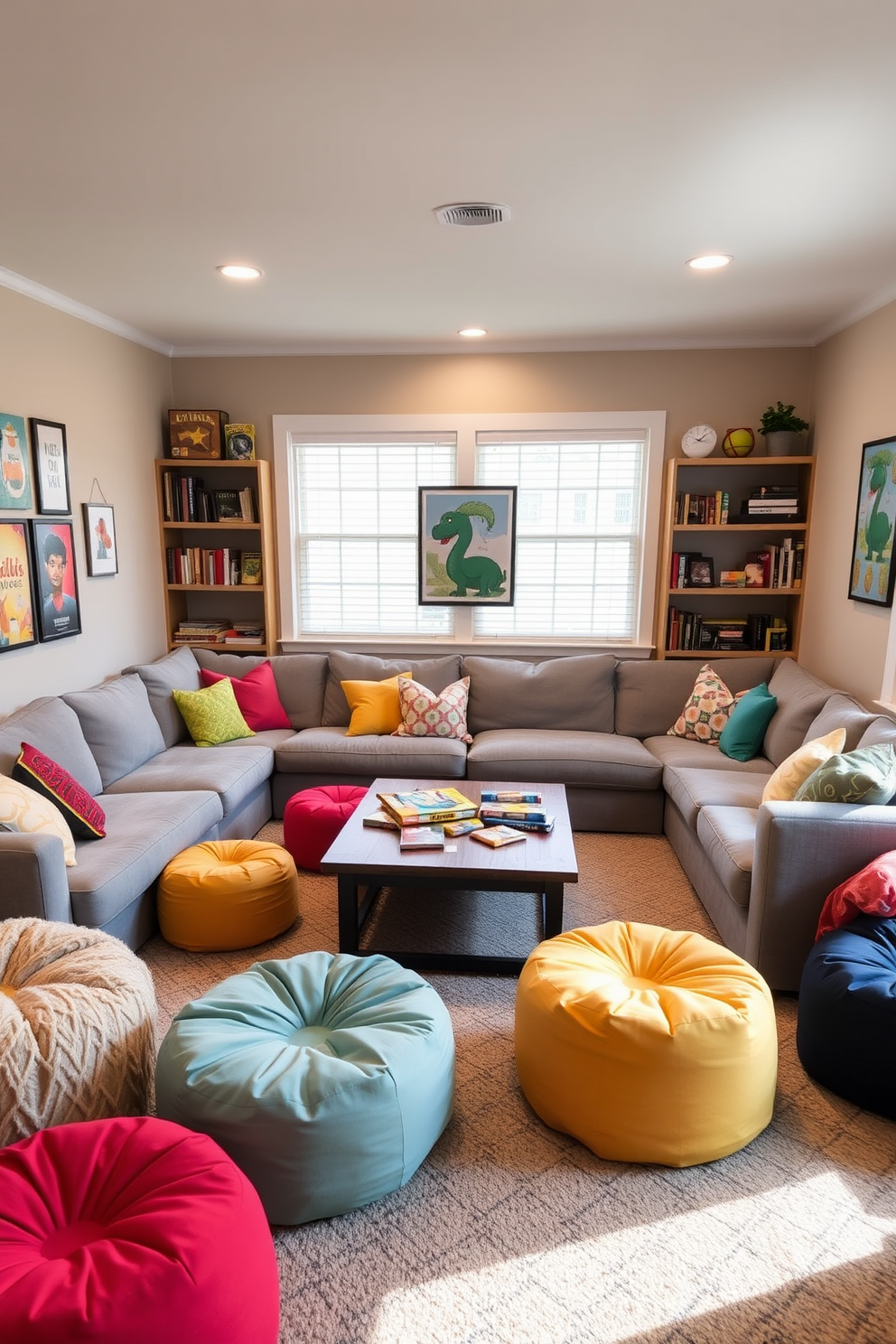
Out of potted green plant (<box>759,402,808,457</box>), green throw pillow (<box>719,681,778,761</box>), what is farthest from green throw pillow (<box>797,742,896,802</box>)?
potted green plant (<box>759,402,808,457</box>)

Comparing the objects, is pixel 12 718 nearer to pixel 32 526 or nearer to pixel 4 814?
pixel 4 814

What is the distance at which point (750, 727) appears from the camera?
397 centimetres

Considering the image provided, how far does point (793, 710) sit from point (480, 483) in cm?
219

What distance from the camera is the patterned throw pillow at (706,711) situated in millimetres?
4223

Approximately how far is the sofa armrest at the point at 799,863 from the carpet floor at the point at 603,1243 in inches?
14.8

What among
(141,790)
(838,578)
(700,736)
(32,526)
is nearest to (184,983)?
(141,790)

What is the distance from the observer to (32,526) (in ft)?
11.5

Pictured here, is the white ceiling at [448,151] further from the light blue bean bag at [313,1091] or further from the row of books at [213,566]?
the light blue bean bag at [313,1091]

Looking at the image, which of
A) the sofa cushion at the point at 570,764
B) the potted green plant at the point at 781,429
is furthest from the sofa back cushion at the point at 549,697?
the potted green plant at the point at 781,429

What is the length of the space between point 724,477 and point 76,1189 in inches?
176

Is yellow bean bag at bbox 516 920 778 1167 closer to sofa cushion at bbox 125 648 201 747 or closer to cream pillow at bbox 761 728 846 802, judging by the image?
cream pillow at bbox 761 728 846 802

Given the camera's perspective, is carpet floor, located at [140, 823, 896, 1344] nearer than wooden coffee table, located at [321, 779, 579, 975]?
Yes

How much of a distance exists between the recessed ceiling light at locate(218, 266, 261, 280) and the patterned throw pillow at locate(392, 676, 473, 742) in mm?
2058

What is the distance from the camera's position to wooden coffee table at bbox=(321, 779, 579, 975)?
2.65 metres
